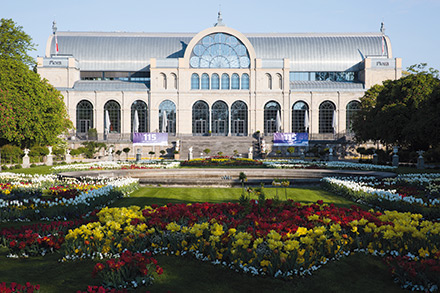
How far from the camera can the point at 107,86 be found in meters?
62.6

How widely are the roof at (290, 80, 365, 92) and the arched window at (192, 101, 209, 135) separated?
1343 cm

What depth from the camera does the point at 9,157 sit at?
33.2 metres

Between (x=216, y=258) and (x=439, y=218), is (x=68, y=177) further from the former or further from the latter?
(x=439, y=218)

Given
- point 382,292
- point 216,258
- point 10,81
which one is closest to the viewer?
point 382,292

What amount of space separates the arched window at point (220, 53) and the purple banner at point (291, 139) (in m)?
15.8

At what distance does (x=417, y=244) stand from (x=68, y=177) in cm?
1552

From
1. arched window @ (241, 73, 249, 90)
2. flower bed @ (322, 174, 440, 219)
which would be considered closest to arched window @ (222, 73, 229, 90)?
arched window @ (241, 73, 249, 90)

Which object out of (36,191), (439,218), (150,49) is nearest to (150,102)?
(150,49)

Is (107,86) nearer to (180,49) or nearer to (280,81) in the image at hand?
(180,49)

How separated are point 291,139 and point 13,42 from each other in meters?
30.8

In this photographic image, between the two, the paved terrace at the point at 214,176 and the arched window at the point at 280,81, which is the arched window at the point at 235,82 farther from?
the paved terrace at the point at 214,176

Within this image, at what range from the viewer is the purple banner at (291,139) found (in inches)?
1873

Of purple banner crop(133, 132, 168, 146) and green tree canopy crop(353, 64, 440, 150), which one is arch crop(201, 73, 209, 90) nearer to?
purple banner crop(133, 132, 168, 146)

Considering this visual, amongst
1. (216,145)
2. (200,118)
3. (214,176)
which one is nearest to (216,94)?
(200,118)
